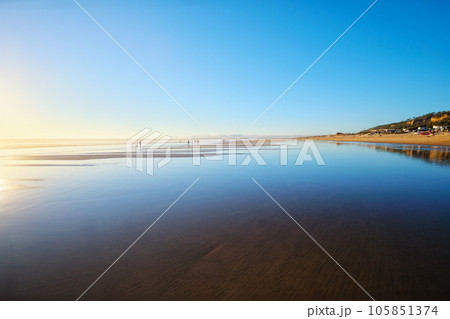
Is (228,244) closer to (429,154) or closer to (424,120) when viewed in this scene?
(429,154)

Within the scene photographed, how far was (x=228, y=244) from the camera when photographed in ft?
13.9

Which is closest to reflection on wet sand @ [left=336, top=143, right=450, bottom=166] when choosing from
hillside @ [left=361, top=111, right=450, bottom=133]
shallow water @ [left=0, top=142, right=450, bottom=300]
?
shallow water @ [left=0, top=142, right=450, bottom=300]

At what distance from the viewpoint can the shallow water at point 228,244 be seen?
2.98m

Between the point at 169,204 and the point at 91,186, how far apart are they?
475 centimetres

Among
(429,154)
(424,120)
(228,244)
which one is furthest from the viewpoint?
(424,120)

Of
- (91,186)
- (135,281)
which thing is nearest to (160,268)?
(135,281)

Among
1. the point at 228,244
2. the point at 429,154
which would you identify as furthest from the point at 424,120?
the point at 228,244

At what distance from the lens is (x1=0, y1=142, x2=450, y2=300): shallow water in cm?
298

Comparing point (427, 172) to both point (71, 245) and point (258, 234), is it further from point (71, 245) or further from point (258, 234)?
point (71, 245)

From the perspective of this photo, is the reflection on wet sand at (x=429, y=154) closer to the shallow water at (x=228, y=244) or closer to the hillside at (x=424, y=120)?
the shallow water at (x=228, y=244)

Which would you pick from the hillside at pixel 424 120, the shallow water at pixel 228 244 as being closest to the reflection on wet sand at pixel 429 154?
the shallow water at pixel 228 244

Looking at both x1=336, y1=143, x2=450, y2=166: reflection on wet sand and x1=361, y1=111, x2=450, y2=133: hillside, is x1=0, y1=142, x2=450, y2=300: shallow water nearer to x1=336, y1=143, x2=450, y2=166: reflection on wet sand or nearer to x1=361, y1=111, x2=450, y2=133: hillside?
x1=336, y1=143, x2=450, y2=166: reflection on wet sand

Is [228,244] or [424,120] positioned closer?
[228,244]
